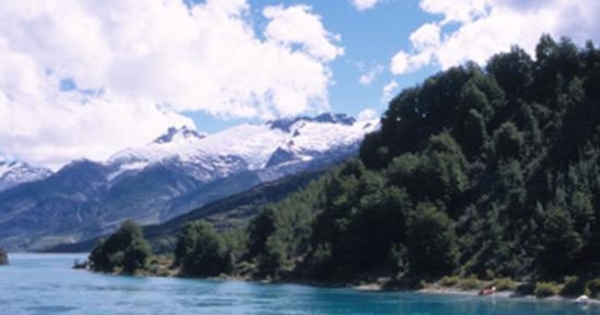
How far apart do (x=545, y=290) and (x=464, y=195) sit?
40.4 m

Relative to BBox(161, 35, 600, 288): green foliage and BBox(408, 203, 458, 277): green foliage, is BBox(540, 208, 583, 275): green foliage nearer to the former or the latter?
BBox(161, 35, 600, 288): green foliage

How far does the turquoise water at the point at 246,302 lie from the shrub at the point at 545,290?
3.33m

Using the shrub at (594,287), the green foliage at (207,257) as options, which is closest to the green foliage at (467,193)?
the green foliage at (207,257)

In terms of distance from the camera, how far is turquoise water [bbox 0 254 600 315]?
96.2m

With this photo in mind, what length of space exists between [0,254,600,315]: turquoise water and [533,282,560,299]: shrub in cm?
333

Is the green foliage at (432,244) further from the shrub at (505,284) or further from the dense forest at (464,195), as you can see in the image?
the shrub at (505,284)

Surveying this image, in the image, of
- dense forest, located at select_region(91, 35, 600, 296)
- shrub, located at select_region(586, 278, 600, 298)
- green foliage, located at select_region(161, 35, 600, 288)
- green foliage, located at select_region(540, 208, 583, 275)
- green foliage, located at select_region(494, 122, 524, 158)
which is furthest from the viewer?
green foliage, located at select_region(494, 122, 524, 158)

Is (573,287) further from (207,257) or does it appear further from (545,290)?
(207,257)

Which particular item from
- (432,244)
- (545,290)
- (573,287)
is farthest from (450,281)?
(573,287)

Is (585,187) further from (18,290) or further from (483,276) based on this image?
(18,290)

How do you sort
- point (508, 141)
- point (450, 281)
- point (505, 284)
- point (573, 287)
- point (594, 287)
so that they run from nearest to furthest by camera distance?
point (594, 287) < point (573, 287) < point (505, 284) < point (450, 281) < point (508, 141)

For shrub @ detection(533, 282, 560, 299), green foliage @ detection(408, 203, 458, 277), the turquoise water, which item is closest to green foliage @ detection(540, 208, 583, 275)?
shrub @ detection(533, 282, 560, 299)

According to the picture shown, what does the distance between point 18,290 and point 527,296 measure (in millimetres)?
82431

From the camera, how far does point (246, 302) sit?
112 m
